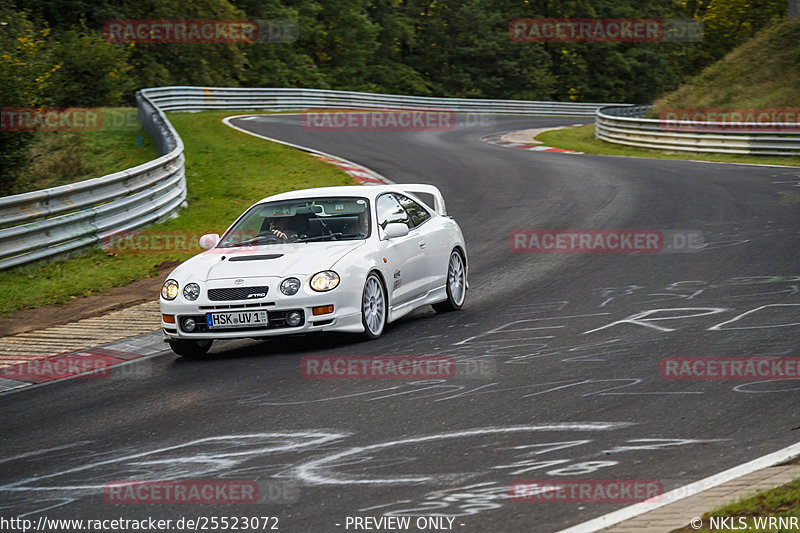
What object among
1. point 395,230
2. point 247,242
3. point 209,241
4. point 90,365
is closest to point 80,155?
point 209,241

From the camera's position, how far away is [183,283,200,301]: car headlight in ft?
29.6

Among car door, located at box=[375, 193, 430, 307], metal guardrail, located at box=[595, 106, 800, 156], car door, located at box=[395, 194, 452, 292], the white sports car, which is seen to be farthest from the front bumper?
metal guardrail, located at box=[595, 106, 800, 156]

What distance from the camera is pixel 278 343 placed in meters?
9.70

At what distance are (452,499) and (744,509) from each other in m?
1.38

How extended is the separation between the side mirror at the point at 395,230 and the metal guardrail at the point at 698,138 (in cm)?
1847

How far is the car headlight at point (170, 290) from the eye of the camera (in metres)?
9.16

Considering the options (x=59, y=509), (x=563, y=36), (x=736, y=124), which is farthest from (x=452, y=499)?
(x=563, y=36)

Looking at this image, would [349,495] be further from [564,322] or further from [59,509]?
[564,322]

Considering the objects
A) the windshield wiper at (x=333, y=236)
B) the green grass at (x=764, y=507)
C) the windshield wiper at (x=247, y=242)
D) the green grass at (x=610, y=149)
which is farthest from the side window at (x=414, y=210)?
the green grass at (x=610, y=149)

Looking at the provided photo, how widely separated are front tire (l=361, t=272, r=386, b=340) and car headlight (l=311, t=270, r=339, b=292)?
32 centimetres

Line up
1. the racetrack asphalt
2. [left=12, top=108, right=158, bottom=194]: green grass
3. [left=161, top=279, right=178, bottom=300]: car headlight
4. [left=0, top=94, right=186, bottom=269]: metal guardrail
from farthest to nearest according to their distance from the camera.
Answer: [left=12, top=108, right=158, bottom=194]: green grass
[left=0, top=94, right=186, bottom=269]: metal guardrail
[left=161, top=279, right=178, bottom=300]: car headlight
the racetrack asphalt

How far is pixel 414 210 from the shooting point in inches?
438

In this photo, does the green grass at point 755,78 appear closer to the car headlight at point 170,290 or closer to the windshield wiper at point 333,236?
the windshield wiper at point 333,236

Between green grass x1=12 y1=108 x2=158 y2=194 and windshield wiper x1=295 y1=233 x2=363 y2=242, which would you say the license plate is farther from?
green grass x1=12 y1=108 x2=158 y2=194
